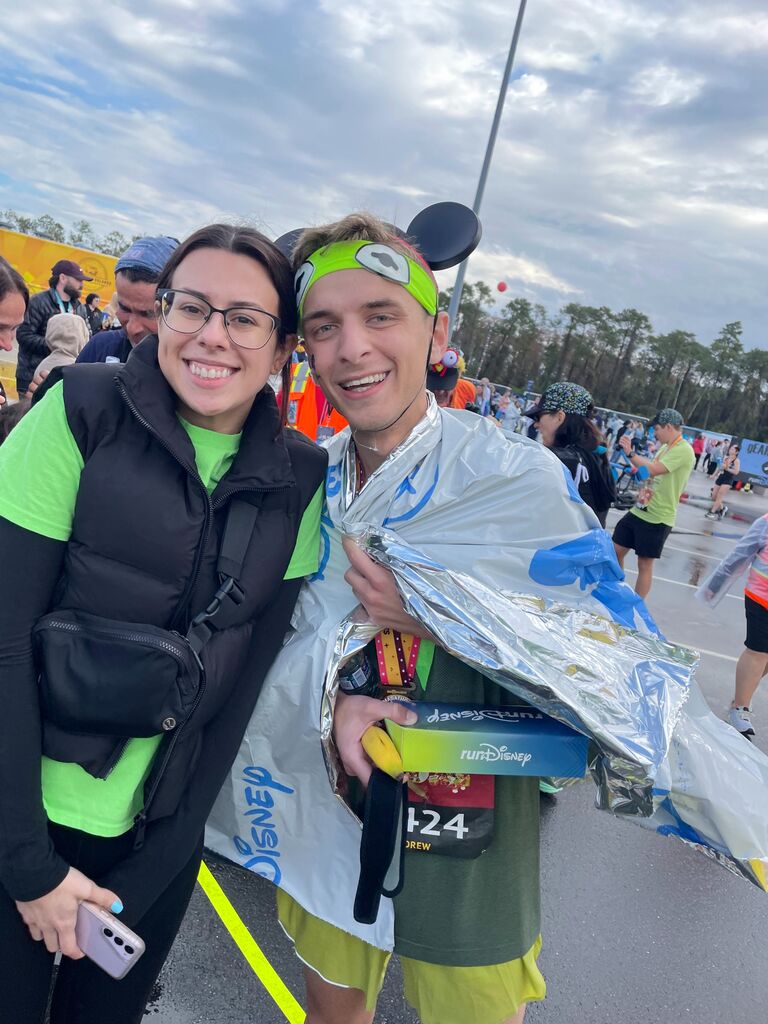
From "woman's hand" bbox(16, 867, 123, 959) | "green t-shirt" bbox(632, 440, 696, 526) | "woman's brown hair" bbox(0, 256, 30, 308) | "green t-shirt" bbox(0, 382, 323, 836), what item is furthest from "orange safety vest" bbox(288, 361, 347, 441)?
"green t-shirt" bbox(632, 440, 696, 526)

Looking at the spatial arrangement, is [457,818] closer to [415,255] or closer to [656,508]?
[415,255]

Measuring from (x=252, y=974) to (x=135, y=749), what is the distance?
137 centimetres

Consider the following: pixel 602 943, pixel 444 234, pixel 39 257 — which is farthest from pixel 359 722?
pixel 39 257

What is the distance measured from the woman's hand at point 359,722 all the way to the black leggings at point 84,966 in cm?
44

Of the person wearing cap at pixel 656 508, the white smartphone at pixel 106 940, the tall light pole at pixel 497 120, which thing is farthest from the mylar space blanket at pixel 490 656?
the tall light pole at pixel 497 120

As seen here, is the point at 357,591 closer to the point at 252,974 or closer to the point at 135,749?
the point at 135,749

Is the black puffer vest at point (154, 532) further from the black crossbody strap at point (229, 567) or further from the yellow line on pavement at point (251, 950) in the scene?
the yellow line on pavement at point (251, 950)

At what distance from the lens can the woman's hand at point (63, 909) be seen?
3.92 feet

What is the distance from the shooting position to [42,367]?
3615 mm

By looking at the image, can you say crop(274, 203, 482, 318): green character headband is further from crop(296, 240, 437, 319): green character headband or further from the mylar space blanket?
the mylar space blanket

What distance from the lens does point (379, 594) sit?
4.21 feet

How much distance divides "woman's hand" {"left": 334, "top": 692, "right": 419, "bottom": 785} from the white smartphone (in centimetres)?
48

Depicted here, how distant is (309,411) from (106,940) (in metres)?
3.18

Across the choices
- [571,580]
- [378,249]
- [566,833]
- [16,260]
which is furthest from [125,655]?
[16,260]
